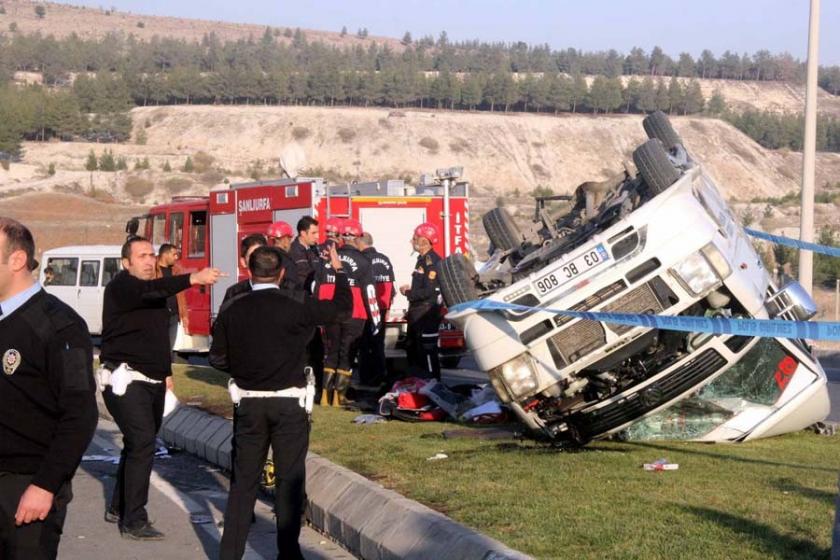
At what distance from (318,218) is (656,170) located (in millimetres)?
9679

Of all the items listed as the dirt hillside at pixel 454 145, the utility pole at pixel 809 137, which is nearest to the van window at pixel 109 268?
the utility pole at pixel 809 137

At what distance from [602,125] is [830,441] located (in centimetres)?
11297

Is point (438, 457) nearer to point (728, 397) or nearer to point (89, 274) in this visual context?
point (728, 397)

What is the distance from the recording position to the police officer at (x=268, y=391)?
7672 millimetres

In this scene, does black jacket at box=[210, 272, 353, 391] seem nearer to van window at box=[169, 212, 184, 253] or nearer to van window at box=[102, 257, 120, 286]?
van window at box=[169, 212, 184, 253]

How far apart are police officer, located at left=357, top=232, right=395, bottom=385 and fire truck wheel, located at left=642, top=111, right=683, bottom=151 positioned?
404 centimetres

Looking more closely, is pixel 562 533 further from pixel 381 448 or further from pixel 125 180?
pixel 125 180

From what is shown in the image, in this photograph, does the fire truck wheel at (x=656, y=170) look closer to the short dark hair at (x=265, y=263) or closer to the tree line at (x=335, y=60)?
the short dark hair at (x=265, y=263)

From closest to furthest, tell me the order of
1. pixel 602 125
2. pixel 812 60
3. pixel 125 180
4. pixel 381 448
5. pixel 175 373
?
1. pixel 381 448
2. pixel 175 373
3. pixel 812 60
4. pixel 125 180
5. pixel 602 125

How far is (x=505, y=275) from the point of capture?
11.5 metres

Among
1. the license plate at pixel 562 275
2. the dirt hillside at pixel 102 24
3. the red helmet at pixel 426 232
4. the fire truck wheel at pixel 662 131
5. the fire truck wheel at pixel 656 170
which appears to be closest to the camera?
the license plate at pixel 562 275

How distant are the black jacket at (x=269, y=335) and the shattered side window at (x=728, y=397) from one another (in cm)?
409

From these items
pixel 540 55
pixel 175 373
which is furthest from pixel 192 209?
pixel 540 55

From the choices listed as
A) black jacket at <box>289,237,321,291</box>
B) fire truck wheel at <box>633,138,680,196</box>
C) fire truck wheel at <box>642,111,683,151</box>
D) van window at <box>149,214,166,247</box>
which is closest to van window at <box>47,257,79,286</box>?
van window at <box>149,214,166,247</box>
